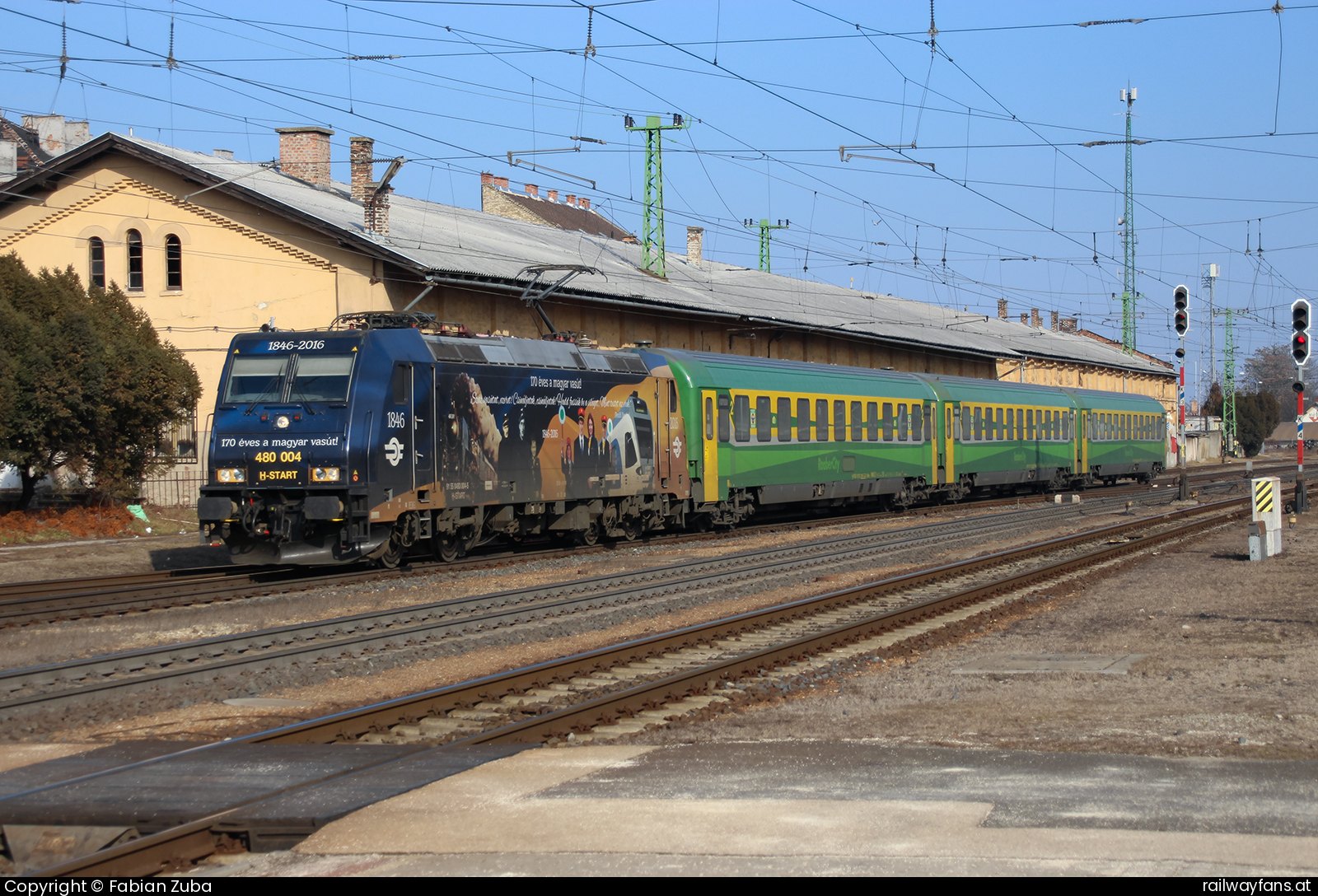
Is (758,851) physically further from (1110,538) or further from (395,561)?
(1110,538)

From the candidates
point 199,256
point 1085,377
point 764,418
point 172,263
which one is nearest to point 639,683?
point 764,418

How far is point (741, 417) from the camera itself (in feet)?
85.7

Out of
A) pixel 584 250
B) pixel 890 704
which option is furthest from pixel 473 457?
pixel 584 250

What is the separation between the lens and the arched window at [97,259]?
3341 cm

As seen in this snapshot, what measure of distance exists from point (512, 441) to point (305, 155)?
2276 cm

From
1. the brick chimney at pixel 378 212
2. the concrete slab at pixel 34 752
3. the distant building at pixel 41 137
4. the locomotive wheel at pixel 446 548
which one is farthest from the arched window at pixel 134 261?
the concrete slab at pixel 34 752

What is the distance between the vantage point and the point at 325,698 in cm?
1059

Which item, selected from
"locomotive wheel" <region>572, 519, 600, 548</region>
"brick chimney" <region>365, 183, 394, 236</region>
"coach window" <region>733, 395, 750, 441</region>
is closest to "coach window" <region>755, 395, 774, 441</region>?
"coach window" <region>733, 395, 750, 441</region>

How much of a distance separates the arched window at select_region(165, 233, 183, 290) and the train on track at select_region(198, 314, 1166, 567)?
10682mm

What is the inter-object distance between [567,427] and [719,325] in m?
24.1

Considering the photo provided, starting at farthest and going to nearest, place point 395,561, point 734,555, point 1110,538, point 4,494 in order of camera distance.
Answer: point 4,494
point 1110,538
point 734,555
point 395,561

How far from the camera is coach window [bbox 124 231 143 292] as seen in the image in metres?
33.2

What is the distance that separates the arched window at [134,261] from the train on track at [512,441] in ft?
38.0

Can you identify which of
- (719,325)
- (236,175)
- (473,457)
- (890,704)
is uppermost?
(236,175)
